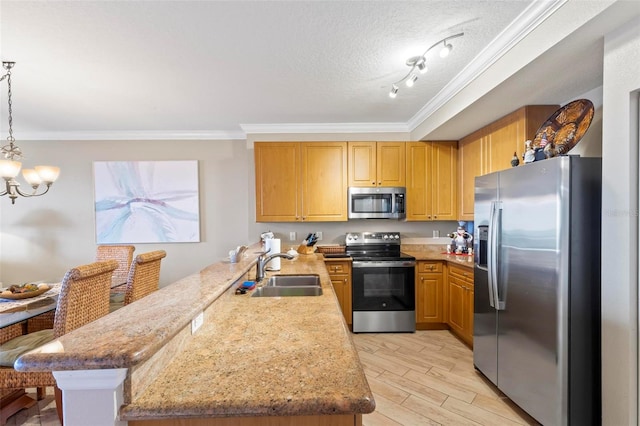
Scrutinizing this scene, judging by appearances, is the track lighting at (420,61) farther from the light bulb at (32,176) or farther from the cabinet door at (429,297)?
the light bulb at (32,176)

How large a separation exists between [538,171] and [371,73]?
139cm

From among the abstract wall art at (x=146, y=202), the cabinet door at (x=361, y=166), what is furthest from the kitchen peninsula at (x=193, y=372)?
the abstract wall art at (x=146, y=202)

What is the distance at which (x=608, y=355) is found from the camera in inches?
56.1

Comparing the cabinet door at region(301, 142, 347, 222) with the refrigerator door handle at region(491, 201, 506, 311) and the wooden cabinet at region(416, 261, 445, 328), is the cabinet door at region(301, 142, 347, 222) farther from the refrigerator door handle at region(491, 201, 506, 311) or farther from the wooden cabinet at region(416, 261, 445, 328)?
the refrigerator door handle at region(491, 201, 506, 311)

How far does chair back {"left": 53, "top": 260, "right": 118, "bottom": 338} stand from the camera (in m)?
1.70

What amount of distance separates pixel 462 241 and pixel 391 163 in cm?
132

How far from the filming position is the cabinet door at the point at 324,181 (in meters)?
3.58

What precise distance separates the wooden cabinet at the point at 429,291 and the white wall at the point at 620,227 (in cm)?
185

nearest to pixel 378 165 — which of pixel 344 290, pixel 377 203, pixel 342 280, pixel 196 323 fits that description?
pixel 377 203

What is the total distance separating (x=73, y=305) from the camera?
1743 millimetres

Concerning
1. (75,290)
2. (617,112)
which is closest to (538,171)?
(617,112)

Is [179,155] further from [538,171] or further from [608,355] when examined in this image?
[608,355]

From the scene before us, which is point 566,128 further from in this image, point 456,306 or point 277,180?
point 277,180

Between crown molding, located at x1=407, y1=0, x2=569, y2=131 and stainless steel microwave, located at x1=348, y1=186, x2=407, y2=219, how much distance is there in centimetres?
111
